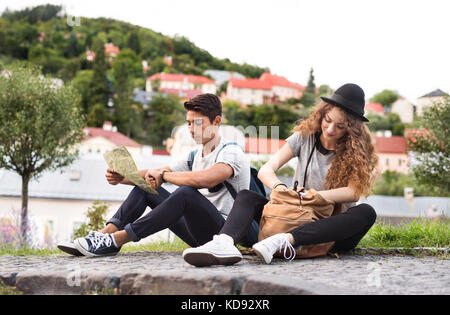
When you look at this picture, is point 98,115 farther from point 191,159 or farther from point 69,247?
point 69,247

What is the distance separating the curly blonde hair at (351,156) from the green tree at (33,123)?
19.9m

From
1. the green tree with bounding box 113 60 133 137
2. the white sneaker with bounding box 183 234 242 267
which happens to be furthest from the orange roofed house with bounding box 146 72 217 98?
the white sneaker with bounding box 183 234 242 267

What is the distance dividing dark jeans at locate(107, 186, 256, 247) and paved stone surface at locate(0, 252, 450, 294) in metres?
0.23

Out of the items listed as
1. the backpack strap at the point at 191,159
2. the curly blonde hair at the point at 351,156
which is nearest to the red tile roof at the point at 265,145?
the curly blonde hair at the point at 351,156

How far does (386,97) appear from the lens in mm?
131625

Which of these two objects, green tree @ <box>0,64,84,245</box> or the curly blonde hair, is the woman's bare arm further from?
green tree @ <box>0,64,84,245</box>

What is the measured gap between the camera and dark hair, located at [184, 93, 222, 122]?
385 centimetres

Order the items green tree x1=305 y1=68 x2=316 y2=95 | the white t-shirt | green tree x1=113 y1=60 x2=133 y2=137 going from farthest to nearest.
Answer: green tree x1=305 y1=68 x2=316 y2=95 → green tree x1=113 y1=60 x2=133 y2=137 → the white t-shirt

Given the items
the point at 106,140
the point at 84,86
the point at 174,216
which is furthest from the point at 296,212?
the point at 84,86

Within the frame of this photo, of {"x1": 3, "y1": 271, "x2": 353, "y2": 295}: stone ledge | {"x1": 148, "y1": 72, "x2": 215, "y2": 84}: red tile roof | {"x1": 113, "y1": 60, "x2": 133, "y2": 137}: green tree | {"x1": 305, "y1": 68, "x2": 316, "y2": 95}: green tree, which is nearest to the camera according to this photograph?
{"x1": 3, "y1": 271, "x2": 353, "y2": 295}: stone ledge

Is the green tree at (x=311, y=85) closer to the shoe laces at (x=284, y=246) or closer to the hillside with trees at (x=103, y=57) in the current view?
the hillside with trees at (x=103, y=57)

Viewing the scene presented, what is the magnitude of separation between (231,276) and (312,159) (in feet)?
Result: 4.54
